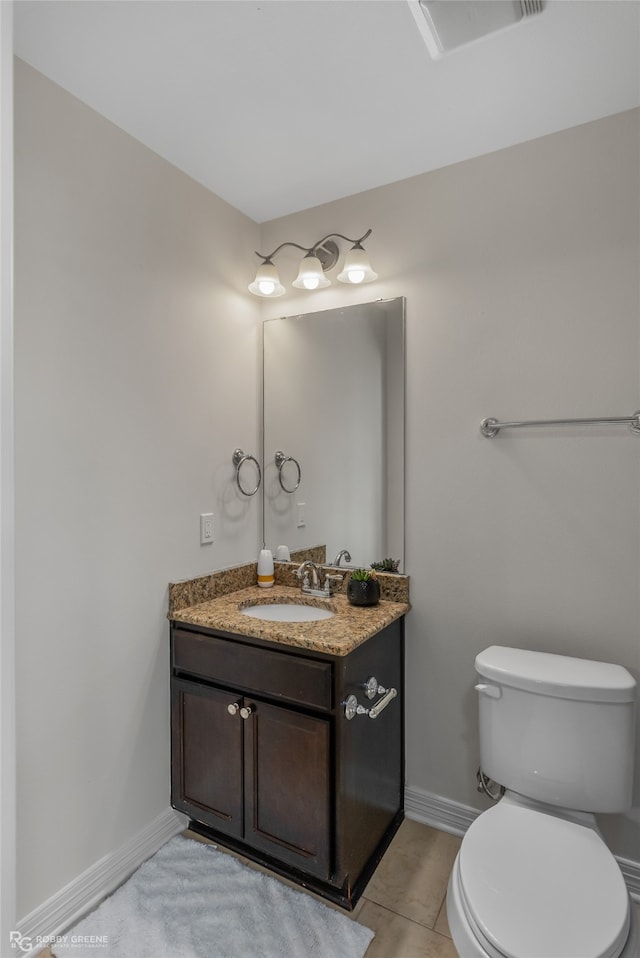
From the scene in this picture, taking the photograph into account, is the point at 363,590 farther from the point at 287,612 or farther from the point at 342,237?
the point at 342,237

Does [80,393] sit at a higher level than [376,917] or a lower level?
higher

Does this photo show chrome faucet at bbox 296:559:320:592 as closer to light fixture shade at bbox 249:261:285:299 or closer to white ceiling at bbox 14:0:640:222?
light fixture shade at bbox 249:261:285:299

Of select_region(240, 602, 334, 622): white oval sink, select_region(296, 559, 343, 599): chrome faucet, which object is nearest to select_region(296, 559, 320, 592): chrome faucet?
select_region(296, 559, 343, 599): chrome faucet

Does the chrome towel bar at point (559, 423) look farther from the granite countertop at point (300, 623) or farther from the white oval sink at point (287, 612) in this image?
the white oval sink at point (287, 612)

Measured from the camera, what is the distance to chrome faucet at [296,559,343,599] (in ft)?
6.83

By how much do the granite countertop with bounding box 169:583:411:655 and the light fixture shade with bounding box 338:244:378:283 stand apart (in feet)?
4.21

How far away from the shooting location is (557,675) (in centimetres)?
151

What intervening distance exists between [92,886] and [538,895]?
1329 millimetres

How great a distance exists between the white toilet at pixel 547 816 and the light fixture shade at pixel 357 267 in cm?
147

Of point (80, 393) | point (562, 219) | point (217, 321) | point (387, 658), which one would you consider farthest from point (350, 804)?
point (562, 219)

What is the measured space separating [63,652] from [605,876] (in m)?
1.54

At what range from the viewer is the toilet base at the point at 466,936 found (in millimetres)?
1048

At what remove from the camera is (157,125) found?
5.52 feet

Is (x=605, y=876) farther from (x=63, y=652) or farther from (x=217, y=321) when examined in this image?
(x=217, y=321)
